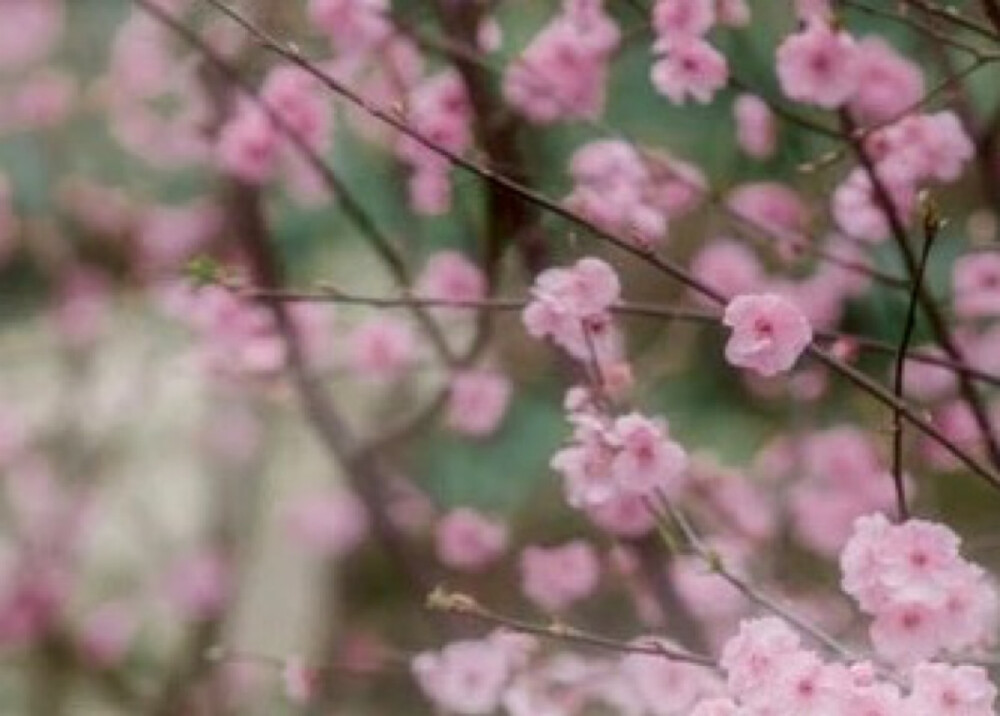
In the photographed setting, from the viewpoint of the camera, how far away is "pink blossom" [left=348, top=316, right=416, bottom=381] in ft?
10.3

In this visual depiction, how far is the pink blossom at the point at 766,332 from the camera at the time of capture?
1.79 m

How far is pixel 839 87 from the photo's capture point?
2238 millimetres

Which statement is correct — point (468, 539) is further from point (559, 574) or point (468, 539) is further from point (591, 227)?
point (591, 227)

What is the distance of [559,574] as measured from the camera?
2.78 meters

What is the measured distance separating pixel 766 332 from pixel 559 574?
1.03 metres

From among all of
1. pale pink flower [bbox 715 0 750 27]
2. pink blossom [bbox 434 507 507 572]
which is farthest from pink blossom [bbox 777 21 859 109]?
pink blossom [bbox 434 507 507 572]

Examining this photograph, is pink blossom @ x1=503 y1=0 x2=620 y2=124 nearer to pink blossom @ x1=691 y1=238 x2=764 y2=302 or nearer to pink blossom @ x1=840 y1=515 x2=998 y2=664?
pink blossom @ x1=691 y1=238 x2=764 y2=302

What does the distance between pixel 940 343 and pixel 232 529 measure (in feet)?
7.35

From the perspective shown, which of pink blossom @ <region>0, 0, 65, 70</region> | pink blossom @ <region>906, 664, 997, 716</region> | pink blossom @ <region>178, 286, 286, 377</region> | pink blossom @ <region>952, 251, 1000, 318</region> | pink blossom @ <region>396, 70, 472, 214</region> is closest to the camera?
pink blossom @ <region>906, 664, 997, 716</region>

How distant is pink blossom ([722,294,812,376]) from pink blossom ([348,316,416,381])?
133cm

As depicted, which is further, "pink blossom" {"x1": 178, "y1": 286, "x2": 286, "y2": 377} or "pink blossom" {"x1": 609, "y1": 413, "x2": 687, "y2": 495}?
"pink blossom" {"x1": 178, "y1": 286, "x2": 286, "y2": 377}

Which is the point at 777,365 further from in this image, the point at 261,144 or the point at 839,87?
the point at 261,144

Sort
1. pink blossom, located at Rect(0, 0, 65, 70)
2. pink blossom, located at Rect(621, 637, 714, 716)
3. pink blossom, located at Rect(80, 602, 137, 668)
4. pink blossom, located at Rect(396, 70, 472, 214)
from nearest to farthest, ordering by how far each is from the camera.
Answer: pink blossom, located at Rect(621, 637, 714, 716), pink blossom, located at Rect(396, 70, 472, 214), pink blossom, located at Rect(80, 602, 137, 668), pink blossom, located at Rect(0, 0, 65, 70)

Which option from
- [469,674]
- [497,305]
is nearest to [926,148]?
[497,305]
